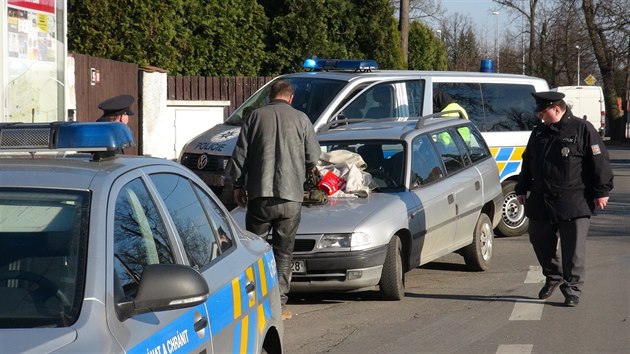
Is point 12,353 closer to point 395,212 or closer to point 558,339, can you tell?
point 558,339

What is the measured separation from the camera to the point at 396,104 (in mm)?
13594

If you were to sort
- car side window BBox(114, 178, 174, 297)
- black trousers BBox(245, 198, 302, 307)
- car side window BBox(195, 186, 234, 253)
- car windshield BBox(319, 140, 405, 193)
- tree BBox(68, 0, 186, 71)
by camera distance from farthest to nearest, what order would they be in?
tree BBox(68, 0, 186, 71) < car windshield BBox(319, 140, 405, 193) < black trousers BBox(245, 198, 302, 307) < car side window BBox(195, 186, 234, 253) < car side window BBox(114, 178, 174, 297)

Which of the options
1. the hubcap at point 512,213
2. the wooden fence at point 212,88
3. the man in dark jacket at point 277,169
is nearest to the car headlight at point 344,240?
the man in dark jacket at point 277,169

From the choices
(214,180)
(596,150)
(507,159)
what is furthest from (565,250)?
(507,159)

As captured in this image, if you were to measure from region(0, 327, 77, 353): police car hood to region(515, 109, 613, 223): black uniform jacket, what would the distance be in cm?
641

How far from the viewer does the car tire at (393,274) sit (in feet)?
30.1

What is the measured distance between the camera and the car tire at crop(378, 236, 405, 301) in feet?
30.1

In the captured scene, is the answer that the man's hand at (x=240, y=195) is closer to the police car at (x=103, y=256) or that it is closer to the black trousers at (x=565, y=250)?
the black trousers at (x=565, y=250)

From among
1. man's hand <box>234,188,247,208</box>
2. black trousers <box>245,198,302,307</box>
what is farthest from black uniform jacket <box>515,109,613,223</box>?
man's hand <box>234,188,247,208</box>

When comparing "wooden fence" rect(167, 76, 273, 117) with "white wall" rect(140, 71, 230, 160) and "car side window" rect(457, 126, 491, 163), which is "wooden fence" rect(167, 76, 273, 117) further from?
"car side window" rect(457, 126, 491, 163)

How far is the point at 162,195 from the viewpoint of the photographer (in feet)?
14.6

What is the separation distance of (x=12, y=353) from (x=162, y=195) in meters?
1.45

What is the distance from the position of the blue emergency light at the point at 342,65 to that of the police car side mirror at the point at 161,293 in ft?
35.3

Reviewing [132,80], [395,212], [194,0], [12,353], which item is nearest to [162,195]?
[12,353]
